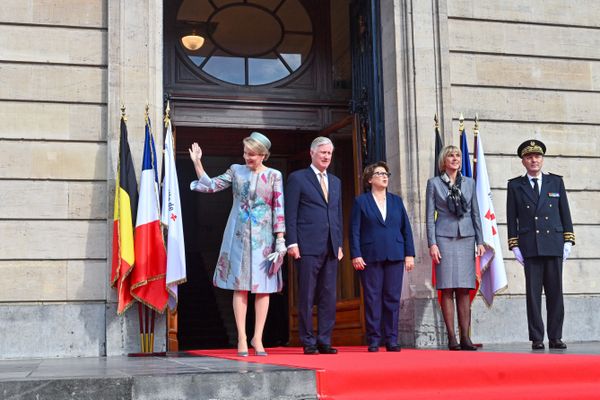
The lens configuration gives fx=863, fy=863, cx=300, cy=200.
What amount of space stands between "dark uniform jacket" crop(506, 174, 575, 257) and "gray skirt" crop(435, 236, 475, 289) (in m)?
0.52

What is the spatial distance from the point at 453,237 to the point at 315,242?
1578 mm

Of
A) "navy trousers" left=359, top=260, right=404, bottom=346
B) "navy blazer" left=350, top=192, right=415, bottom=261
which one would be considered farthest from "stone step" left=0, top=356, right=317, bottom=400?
"navy blazer" left=350, top=192, right=415, bottom=261

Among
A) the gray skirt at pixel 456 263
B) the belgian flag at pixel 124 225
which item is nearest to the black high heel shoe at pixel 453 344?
the gray skirt at pixel 456 263

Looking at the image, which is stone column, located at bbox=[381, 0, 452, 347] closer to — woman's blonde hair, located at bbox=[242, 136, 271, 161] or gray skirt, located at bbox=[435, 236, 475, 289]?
gray skirt, located at bbox=[435, 236, 475, 289]

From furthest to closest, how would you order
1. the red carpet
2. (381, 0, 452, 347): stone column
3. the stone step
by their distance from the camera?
→ (381, 0, 452, 347): stone column
the red carpet
the stone step

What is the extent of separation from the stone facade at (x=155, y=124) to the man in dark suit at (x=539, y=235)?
1247mm

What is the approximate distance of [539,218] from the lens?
332 inches

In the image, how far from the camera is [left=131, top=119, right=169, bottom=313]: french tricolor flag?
8.49 meters

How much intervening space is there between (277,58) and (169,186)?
11.8 feet

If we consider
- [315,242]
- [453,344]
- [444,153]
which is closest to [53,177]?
[315,242]

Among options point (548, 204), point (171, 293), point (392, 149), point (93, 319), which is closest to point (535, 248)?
point (548, 204)

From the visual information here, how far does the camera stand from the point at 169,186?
29.1ft

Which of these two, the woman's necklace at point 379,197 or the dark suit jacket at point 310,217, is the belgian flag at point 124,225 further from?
the woman's necklace at point 379,197

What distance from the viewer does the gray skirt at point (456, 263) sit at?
823 centimetres
